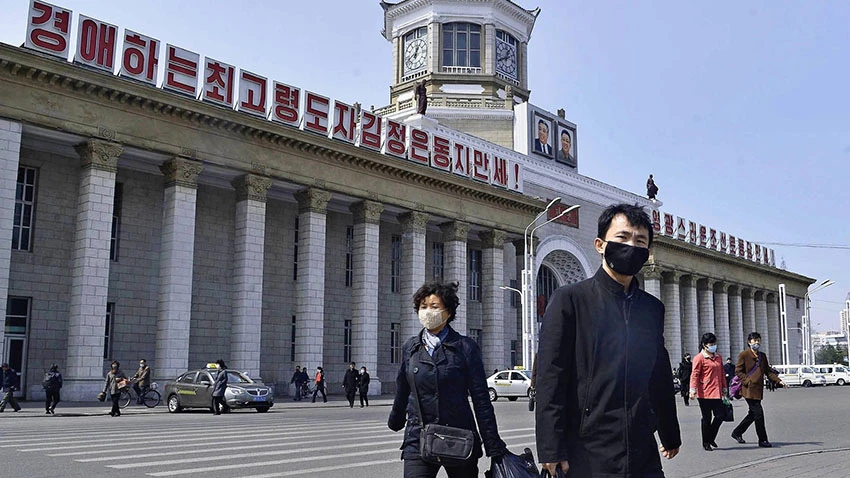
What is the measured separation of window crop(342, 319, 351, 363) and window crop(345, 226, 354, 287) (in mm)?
2051

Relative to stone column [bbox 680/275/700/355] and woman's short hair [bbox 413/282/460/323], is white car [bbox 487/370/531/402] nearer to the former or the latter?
woman's short hair [bbox 413/282/460/323]

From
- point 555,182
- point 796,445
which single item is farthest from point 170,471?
point 555,182

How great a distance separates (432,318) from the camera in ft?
20.3

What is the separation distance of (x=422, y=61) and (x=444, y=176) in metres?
20.9

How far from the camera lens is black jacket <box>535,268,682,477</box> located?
14.3ft

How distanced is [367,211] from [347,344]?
705cm

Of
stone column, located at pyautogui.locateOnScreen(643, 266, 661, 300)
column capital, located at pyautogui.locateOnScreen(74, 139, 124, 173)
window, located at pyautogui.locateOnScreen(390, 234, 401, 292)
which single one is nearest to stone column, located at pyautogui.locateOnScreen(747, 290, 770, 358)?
stone column, located at pyautogui.locateOnScreen(643, 266, 661, 300)

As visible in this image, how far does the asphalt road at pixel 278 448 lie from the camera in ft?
34.4

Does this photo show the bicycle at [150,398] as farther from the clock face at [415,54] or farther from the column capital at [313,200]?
the clock face at [415,54]

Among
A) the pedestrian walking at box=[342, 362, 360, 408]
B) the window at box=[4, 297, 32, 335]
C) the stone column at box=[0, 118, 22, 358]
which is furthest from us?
the pedestrian walking at box=[342, 362, 360, 408]

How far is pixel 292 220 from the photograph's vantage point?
127 feet

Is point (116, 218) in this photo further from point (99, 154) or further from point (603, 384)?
point (603, 384)

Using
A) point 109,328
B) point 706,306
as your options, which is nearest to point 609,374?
point 109,328

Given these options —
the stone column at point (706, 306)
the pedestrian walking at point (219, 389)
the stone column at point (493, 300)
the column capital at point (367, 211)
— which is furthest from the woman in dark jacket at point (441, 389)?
the stone column at point (706, 306)
